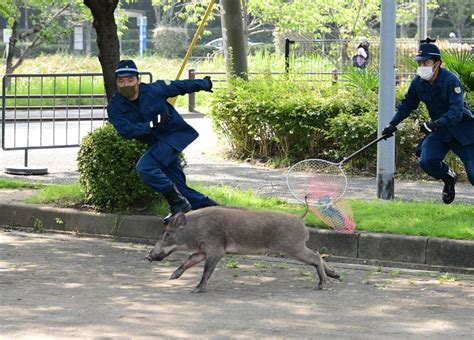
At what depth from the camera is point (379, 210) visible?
445 inches

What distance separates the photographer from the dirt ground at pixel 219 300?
7.29 metres

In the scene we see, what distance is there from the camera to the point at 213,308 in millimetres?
8039

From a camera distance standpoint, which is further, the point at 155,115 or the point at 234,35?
the point at 234,35

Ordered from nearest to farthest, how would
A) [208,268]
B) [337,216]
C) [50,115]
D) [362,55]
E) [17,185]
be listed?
[208,268], [337,216], [17,185], [50,115], [362,55]

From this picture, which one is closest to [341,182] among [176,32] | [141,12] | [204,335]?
[204,335]

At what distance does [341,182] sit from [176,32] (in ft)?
171

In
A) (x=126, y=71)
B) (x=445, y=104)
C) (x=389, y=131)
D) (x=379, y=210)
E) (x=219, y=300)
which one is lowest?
(x=219, y=300)

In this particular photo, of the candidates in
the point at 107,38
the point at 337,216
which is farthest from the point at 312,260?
the point at 107,38

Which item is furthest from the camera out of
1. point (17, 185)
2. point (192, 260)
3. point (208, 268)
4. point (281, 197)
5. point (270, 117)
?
point (270, 117)

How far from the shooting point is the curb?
32.4 feet

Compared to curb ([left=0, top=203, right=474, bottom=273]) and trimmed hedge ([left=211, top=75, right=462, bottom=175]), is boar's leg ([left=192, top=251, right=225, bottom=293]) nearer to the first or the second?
curb ([left=0, top=203, right=474, bottom=273])

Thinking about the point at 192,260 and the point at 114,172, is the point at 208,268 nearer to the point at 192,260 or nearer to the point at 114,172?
the point at 192,260

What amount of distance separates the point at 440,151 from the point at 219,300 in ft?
12.5

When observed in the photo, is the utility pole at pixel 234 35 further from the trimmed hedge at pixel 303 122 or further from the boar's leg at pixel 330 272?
the boar's leg at pixel 330 272
